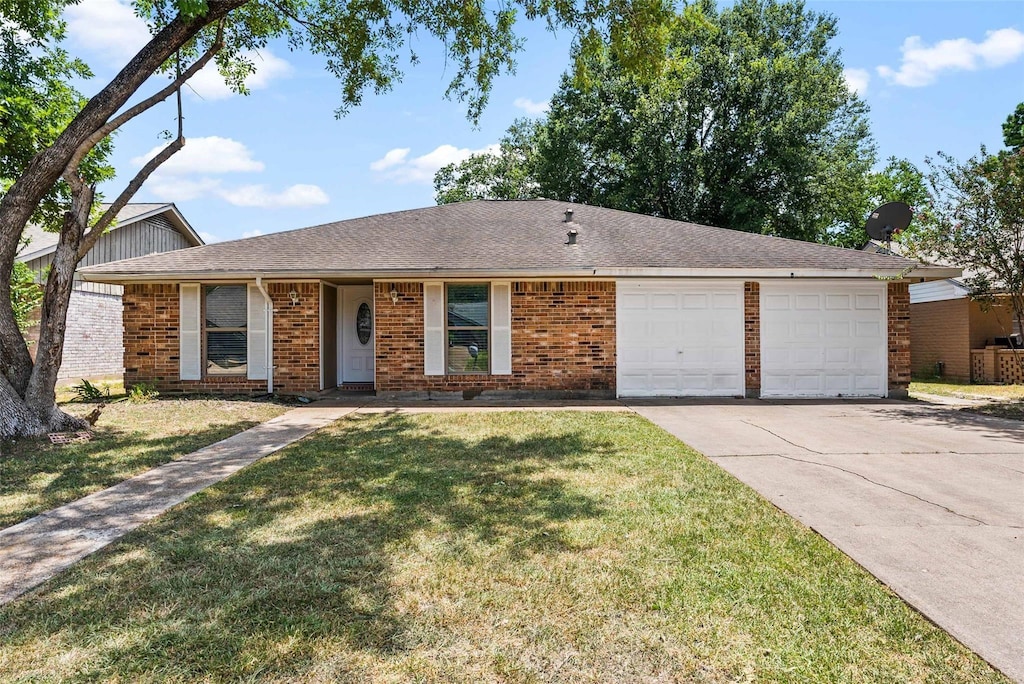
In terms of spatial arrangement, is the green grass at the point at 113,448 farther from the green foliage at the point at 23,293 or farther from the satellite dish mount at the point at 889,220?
the satellite dish mount at the point at 889,220

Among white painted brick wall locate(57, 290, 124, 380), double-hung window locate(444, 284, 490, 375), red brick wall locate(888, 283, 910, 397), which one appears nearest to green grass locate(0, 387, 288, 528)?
double-hung window locate(444, 284, 490, 375)

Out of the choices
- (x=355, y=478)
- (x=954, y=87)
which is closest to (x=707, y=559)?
(x=355, y=478)

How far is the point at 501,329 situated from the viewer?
1120cm

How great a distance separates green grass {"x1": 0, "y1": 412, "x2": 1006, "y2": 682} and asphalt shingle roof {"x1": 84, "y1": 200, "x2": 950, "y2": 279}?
668 centimetres

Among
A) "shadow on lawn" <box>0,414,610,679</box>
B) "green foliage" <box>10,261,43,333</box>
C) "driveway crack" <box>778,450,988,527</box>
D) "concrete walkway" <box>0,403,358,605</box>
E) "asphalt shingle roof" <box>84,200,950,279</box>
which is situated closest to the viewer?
"shadow on lawn" <box>0,414,610,679</box>

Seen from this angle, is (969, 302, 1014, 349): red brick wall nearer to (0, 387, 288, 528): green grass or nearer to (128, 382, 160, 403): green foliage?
(0, 387, 288, 528): green grass

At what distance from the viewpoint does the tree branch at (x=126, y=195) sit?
7646 mm

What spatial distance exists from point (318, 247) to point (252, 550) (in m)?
9.55

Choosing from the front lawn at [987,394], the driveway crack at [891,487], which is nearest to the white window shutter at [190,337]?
the driveway crack at [891,487]

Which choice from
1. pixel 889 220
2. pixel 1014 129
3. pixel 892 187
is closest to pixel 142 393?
pixel 889 220

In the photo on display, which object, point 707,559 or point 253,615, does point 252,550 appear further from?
point 707,559

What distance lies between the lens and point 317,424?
834 centimetres

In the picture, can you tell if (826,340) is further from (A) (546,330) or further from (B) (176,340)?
(B) (176,340)

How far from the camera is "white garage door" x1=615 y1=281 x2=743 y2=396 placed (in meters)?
11.2
